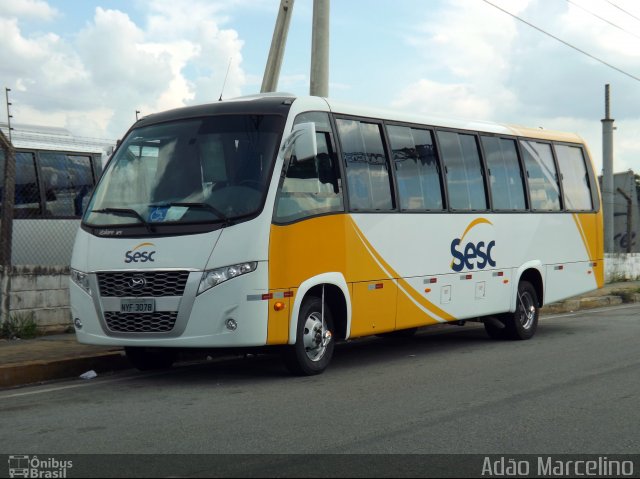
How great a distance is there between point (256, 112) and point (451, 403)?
3575 mm

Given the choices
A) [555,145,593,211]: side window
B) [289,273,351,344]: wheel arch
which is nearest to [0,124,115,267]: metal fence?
[289,273,351,344]: wheel arch

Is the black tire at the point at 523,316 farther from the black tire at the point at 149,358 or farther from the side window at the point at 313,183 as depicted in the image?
the black tire at the point at 149,358

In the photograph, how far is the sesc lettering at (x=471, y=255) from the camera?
12.0m

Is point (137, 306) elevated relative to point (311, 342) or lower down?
elevated

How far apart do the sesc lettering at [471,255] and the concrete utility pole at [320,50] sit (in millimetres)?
3956

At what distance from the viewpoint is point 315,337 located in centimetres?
969

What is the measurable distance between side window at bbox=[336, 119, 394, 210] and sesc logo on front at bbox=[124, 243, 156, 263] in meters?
2.33

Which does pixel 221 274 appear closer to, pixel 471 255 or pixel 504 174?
pixel 471 255

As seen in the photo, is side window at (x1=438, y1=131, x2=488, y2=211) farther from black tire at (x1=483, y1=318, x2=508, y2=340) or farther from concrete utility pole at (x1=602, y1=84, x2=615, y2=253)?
concrete utility pole at (x1=602, y1=84, x2=615, y2=253)

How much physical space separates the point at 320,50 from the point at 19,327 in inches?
256

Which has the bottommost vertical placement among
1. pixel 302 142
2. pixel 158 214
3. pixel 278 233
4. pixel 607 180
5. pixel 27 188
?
pixel 278 233

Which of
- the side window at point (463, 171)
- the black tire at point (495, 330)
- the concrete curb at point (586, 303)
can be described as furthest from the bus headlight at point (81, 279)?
the concrete curb at point (586, 303)

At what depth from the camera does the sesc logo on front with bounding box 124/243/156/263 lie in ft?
29.7

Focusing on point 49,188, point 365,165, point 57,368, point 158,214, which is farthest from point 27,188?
point 365,165
